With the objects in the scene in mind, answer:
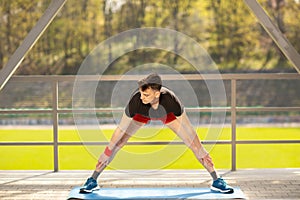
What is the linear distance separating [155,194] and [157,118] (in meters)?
0.51

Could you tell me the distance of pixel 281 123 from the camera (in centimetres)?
1777

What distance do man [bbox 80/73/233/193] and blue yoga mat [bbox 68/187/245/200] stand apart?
0.23 feet

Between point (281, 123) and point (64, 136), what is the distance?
289 inches

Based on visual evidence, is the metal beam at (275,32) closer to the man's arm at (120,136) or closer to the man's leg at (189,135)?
the man's leg at (189,135)

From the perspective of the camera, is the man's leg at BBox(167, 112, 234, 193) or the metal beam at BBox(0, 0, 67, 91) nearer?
the man's leg at BBox(167, 112, 234, 193)

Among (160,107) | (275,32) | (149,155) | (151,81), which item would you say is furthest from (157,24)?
(151,81)

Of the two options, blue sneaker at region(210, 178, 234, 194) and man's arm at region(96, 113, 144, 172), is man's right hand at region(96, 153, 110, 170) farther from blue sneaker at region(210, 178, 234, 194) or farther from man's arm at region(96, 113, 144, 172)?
blue sneaker at region(210, 178, 234, 194)

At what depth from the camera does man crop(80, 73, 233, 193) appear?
3.45 meters

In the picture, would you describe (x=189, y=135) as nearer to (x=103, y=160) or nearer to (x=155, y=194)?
(x=155, y=194)

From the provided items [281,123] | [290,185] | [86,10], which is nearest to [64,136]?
[86,10]

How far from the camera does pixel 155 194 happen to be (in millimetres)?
3494

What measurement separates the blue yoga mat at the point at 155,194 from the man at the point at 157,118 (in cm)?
7

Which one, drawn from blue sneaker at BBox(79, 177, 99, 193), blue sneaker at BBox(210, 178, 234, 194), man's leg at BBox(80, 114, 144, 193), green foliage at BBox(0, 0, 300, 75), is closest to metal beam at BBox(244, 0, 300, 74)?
blue sneaker at BBox(210, 178, 234, 194)

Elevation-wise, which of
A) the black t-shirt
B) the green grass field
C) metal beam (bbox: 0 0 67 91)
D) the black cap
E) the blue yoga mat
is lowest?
the green grass field
